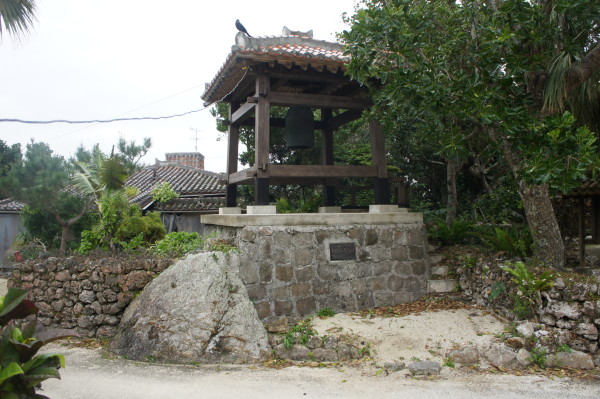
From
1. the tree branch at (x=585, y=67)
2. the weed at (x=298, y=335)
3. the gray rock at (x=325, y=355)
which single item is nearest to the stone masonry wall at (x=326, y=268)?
the weed at (x=298, y=335)

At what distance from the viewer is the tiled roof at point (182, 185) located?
15.7m

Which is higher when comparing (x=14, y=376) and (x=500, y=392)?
(x=14, y=376)

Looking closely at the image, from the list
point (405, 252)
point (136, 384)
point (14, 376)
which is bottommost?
point (136, 384)

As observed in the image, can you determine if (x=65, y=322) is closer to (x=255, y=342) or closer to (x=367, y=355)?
(x=255, y=342)

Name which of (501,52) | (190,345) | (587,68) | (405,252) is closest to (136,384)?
(190,345)

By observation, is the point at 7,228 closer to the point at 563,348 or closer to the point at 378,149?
the point at 378,149

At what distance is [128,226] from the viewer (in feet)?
32.6

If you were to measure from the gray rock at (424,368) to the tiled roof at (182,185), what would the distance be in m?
9.39

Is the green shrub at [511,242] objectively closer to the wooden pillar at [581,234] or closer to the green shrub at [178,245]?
the wooden pillar at [581,234]

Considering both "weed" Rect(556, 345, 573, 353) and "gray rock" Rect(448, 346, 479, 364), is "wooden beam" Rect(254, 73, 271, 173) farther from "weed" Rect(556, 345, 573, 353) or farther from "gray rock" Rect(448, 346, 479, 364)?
"weed" Rect(556, 345, 573, 353)

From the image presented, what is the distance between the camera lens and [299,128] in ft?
28.7

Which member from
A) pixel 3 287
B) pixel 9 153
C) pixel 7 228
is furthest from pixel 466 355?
pixel 9 153

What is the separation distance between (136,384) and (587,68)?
7.63 meters

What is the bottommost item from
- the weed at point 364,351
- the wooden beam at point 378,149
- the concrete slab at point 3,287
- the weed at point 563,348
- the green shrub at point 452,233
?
the concrete slab at point 3,287
